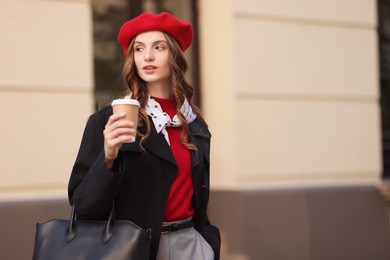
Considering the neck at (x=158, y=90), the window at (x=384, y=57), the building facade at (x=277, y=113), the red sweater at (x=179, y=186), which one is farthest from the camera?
the window at (x=384, y=57)

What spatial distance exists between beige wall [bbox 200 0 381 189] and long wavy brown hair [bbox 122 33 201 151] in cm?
288

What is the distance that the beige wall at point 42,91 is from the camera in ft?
14.7

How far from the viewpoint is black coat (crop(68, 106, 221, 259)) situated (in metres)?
2.26

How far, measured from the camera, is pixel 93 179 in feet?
7.43

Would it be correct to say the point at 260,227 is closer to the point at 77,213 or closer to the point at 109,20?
the point at 109,20

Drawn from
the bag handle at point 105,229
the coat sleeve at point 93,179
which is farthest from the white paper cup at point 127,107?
the bag handle at point 105,229

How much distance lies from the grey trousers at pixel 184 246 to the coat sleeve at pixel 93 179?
0.97ft

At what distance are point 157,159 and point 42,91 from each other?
236 cm

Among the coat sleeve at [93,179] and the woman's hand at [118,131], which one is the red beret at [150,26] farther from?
the woman's hand at [118,131]

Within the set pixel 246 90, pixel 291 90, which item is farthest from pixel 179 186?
pixel 291 90

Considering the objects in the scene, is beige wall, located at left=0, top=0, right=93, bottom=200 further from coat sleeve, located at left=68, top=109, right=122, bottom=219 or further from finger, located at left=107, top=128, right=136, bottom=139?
finger, located at left=107, top=128, right=136, bottom=139

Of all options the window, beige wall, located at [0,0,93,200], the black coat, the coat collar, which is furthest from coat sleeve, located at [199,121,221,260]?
A: the window

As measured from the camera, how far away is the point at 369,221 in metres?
6.11

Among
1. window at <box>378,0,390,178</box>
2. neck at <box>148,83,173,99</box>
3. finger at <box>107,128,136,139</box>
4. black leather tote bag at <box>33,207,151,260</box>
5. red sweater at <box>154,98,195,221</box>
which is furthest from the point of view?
window at <box>378,0,390,178</box>
